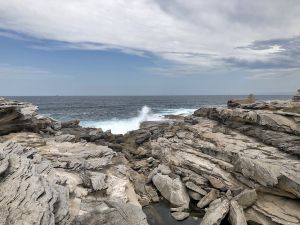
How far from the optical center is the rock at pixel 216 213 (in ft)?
61.3

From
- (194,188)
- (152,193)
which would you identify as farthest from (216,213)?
(152,193)

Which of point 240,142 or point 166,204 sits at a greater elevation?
point 240,142

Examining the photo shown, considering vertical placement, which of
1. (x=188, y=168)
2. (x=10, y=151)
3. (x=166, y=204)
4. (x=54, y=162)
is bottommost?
(x=166, y=204)

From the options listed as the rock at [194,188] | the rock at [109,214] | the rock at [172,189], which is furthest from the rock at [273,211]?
the rock at [109,214]

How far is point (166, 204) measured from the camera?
74.0ft

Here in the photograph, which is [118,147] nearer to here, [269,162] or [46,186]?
[269,162]

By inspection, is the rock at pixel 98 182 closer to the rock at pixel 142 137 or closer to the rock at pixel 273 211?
the rock at pixel 273 211

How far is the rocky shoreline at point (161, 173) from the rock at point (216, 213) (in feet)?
0.20

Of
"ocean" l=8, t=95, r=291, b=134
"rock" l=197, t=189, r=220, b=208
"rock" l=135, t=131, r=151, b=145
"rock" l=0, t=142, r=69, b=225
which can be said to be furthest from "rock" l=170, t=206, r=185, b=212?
"ocean" l=8, t=95, r=291, b=134

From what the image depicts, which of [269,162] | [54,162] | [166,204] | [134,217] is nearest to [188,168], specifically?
[166,204]

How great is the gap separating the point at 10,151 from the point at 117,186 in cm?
677

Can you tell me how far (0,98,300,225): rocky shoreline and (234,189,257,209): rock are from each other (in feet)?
0.21

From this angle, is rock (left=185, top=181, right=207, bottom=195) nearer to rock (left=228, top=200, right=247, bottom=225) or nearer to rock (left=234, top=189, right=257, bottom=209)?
rock (left=234, top=189, right=257, bottom=209)

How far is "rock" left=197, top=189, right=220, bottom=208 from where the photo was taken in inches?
863
